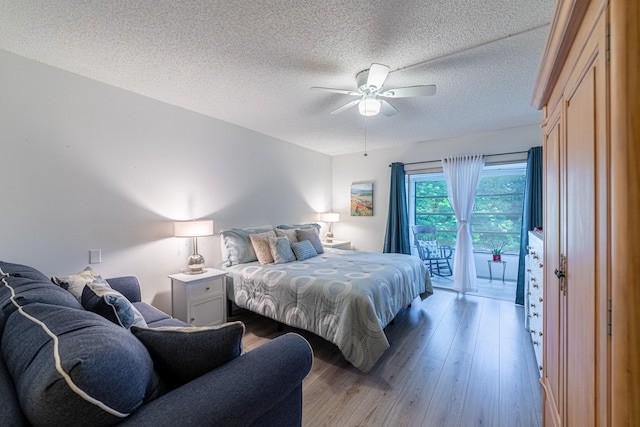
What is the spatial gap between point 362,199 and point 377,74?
327 centimetres

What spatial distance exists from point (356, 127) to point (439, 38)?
194cm

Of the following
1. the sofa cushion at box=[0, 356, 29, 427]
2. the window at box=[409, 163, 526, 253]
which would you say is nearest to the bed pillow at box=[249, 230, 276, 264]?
the sofa cushion at box=[0, 356, 29, 427]

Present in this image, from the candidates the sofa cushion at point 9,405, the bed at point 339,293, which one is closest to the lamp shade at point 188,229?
the bed at point 339,293

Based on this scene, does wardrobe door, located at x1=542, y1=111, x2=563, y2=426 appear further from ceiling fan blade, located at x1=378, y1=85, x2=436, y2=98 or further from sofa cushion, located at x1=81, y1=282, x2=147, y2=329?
sofa cushion, located at x1=81, y1=282, x2=147, y2=329

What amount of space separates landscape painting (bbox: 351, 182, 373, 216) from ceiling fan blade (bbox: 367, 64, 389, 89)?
2.99 m

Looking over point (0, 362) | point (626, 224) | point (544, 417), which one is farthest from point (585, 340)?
point (0, 362)

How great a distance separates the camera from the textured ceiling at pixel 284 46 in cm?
159

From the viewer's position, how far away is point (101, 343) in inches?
27.4

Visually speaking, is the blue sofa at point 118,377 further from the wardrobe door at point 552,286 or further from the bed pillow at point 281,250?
the bed pillow at point 281,250

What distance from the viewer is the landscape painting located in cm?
509

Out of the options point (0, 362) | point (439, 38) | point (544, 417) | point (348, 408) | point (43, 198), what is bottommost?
point (348, 408)

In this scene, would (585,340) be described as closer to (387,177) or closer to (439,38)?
(439,38)

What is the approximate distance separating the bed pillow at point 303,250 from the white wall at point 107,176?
2.91 feet

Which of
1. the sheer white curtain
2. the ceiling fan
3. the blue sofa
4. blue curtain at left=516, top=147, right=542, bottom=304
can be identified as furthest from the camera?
the sheer white curtain
